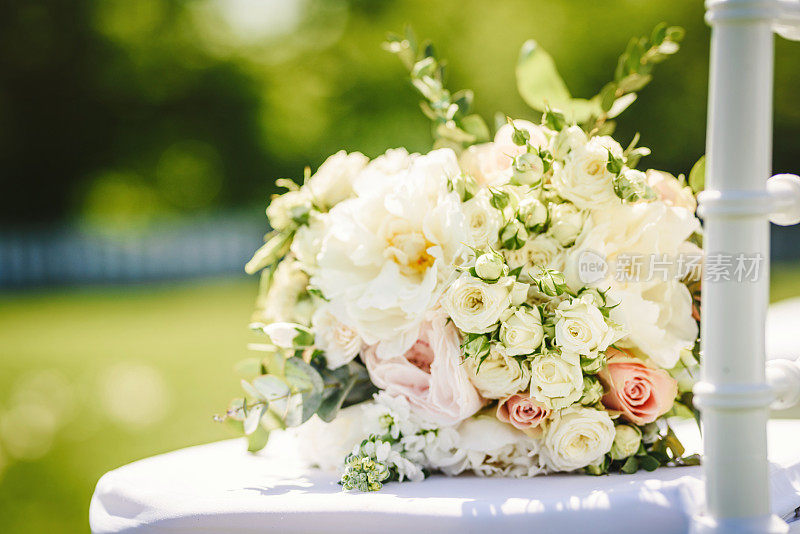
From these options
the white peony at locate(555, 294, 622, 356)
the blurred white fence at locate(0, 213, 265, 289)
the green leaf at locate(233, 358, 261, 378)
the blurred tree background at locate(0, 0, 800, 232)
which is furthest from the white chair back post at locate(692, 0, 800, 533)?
the blurred tree background at locate(0, 0, 800, 232)

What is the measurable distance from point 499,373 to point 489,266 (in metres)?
0.16

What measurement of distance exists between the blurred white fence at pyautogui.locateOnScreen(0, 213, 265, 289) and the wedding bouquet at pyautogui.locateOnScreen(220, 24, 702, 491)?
489 inches

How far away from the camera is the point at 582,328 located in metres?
1.01

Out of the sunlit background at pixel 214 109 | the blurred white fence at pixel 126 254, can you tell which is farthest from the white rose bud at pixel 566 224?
the blurred white fence at pixel 126 254

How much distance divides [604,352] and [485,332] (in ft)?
0.59

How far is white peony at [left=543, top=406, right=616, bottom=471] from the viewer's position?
3.46 ft

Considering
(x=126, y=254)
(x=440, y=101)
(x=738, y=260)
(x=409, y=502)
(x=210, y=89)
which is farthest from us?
(x=210, y=89)

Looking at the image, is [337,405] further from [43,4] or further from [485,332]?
[43,4]

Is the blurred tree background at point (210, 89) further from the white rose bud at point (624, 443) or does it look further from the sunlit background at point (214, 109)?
the white rose bud at point (624, 443)

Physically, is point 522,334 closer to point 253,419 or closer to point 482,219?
point 482,219

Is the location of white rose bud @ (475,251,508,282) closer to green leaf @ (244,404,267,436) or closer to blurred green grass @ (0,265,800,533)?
green leaf @ (244,404,267,436)

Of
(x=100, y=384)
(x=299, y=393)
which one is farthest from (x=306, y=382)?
(x=100, y=384)

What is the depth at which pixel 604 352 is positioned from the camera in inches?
43.0

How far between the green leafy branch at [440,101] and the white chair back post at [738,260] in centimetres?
57
